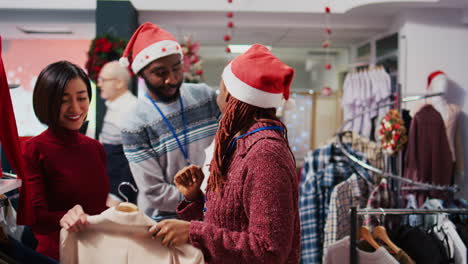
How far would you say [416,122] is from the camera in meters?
3.21

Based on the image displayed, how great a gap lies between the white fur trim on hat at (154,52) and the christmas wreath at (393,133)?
178 cm

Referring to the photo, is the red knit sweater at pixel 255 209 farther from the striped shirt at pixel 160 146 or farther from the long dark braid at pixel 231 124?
the striped shirt at pixel 160 146

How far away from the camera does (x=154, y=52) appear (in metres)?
1.87

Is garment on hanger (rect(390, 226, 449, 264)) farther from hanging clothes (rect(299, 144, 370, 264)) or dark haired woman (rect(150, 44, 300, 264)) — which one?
dark haired woman (rect(150, 44, 300, 264))

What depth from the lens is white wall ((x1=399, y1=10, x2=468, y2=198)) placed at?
413 cm

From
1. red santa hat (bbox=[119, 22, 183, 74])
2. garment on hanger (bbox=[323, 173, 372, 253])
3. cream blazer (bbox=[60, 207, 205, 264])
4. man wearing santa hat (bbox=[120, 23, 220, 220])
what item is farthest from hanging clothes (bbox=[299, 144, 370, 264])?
cream blazer (bbox=[60, 207, 205, 264])

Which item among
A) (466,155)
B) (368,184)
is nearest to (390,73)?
(466,155)

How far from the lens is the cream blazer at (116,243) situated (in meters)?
1.13

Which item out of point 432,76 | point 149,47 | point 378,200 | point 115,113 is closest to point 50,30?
point 115,113

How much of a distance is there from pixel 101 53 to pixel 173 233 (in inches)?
105

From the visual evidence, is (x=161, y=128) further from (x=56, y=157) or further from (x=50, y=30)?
(x=50, y=30)

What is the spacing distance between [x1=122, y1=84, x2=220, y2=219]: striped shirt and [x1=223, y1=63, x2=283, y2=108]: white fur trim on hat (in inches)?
32.2

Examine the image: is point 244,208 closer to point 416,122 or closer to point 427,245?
point 427,245

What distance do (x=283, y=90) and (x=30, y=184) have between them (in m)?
0.84
